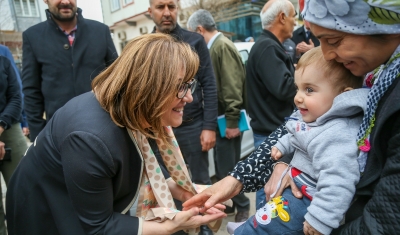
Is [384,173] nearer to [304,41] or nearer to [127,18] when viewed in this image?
[304,41]

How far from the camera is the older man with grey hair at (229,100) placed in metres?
3.09

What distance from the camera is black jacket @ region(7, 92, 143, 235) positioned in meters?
1.27

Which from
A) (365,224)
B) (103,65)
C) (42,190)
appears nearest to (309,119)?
(365,224)

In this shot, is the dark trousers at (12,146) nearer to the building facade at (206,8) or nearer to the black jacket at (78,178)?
the black jacket at (78,178)

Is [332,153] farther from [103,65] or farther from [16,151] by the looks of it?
[16,151]

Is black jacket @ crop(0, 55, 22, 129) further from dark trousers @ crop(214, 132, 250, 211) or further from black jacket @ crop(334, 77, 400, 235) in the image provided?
black jacket @ crop(334, 77, 400, 235)

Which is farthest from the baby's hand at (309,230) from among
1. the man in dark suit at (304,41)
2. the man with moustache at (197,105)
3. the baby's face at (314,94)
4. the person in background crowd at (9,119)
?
the man in dark suit at (304,41)

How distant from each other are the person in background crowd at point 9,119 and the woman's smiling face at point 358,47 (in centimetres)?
280

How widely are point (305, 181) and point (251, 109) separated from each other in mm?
1651

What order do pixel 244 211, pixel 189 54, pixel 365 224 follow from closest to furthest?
pixel 365 224, pixel 189 54, pixel 244 211

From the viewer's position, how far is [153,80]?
1326mm

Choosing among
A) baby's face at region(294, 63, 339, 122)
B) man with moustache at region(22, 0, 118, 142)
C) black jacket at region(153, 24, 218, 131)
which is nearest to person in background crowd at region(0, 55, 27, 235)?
man with moustache at region(22, 0, 118, 142)

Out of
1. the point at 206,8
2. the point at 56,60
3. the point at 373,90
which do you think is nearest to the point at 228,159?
the point at 56,60

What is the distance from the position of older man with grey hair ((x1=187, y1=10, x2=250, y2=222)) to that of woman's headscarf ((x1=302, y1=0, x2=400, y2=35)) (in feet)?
7.04
